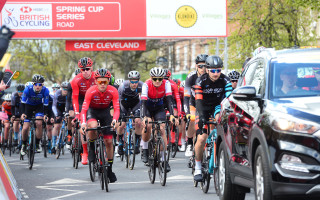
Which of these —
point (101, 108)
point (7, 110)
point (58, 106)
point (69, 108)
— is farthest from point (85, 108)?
point (7, 110)

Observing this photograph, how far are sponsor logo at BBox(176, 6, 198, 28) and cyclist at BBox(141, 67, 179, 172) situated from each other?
16.6 metres

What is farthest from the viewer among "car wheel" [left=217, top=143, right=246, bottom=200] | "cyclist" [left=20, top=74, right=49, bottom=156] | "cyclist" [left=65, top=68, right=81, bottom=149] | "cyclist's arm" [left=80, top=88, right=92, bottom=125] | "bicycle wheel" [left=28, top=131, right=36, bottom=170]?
"cyclist" [left=20, top=74, right=49, bottom=156]

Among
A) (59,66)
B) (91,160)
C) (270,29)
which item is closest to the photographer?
(91,160)

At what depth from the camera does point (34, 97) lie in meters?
19.1

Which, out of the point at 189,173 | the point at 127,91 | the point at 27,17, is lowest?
the point at 189,173

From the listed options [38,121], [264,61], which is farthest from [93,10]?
[264,61]

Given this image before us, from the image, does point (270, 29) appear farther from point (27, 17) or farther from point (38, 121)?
point (38, 121)

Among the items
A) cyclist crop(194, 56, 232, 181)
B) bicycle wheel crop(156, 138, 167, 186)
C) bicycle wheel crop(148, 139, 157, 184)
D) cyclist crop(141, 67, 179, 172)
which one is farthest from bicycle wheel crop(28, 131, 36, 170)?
cyclist crop(194, 56, 232, 181)

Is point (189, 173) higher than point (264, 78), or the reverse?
point (264, 78)

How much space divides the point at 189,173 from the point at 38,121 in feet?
16.3

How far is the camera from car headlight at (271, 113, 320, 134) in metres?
6.70

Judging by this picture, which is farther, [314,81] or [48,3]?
[48,3]

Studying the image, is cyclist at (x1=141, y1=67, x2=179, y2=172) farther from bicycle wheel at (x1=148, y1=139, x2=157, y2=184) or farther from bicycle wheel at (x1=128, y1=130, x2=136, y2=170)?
bicycle wheel at (x1=128, y1=130, x2=136, y2=170)

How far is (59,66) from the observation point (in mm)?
77938
